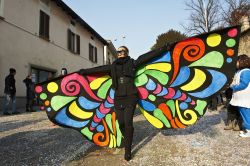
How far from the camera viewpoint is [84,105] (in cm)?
464

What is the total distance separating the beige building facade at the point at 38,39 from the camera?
12.7m

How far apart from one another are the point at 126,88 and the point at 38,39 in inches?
484

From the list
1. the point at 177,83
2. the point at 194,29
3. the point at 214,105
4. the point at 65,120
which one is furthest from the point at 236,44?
the point at 194,29

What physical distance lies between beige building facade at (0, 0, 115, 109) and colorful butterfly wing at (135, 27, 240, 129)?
30.1ft

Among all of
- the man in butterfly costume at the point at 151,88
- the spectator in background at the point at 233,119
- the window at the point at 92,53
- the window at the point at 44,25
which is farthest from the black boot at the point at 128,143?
the window at the point at 92,53

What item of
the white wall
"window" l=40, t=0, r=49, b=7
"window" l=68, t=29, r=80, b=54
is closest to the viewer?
the white wall

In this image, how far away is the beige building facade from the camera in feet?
41.7

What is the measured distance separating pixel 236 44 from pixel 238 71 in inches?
64.4

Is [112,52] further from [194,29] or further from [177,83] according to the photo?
[177,83]

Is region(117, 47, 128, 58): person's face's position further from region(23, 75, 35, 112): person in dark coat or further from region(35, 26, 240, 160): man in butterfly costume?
region(23, 75, 35, 112): person in dark coat

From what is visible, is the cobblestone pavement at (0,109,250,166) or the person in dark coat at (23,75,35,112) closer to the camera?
the cobblestone pavement at (0,109,250,166)

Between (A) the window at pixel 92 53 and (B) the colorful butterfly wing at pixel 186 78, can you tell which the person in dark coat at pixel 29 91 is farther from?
(A) the window at pixel 92 53

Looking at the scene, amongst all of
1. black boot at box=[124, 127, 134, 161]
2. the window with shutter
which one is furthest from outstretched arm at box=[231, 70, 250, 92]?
the window with shutter

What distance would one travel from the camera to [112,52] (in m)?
35.0
